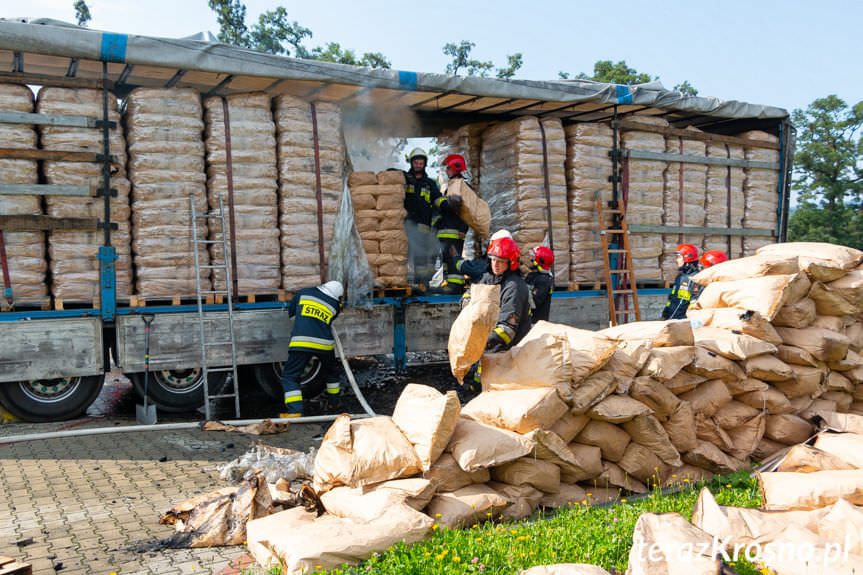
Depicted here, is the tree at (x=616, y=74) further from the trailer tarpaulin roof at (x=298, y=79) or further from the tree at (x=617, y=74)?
the trailer tarpaulin roof at (x=298, y=79)

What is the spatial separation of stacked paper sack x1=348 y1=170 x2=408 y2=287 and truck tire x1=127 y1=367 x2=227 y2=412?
7.75 feet

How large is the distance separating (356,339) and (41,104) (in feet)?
14.4

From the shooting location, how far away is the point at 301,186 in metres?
8.11

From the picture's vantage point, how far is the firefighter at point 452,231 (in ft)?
29.7

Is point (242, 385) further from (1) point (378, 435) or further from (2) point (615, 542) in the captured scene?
(2) point (615, 542)

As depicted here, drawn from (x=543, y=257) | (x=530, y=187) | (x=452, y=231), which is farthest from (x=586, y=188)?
(x=543, y=257)

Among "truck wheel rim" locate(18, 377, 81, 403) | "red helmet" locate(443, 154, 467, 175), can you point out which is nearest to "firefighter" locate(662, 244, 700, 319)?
"red helmet" locate(443, 154, 467, 175)

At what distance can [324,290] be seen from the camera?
7.68 meters

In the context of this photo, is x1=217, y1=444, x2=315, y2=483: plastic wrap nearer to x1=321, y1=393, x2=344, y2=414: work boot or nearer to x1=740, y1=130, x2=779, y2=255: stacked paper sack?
x1=321, y1=393, x2=344, y2=414: work boot

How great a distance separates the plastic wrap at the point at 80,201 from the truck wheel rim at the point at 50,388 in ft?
3.21

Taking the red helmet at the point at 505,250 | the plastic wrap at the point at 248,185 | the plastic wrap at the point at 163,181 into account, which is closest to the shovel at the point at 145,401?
the plastic wrap at the point at 163,181

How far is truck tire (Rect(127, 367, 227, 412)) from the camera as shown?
7641 mm

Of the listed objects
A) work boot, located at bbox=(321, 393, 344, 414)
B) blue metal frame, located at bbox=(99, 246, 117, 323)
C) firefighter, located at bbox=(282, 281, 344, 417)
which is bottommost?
work boot, located at bbox=(321, 393, 344, 414)

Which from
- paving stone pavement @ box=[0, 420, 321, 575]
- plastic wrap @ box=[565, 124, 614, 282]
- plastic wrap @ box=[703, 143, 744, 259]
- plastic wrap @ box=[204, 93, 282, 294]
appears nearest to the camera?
paving stone pavement @ box=[0, 420, 321, 575]
